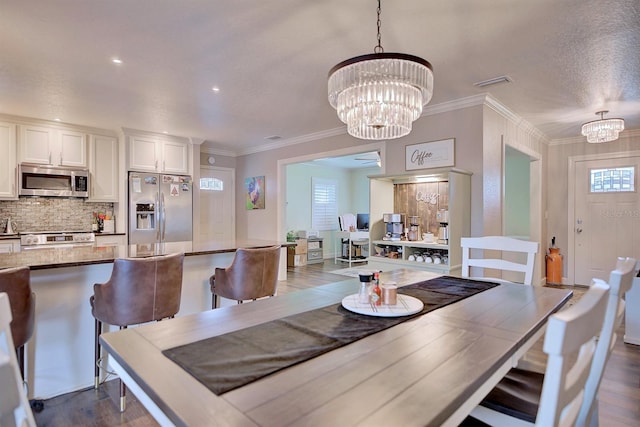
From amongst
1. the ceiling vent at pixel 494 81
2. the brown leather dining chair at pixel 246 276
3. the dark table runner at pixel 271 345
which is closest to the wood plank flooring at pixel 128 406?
the brown leather dining chair at pixel 246 276

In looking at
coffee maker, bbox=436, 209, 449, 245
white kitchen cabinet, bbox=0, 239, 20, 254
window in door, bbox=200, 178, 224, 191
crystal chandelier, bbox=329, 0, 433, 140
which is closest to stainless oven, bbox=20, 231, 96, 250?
white kitchen cabinet, bbox=0, 239, 20, 254

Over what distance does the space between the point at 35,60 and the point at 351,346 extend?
345cm

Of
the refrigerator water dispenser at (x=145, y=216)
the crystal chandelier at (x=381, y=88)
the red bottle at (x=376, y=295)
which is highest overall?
the crystal chandelier at (x=381, y=88)

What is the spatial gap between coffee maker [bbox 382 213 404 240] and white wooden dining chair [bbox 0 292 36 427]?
363cm

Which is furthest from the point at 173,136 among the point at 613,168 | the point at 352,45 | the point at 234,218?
the point at 613,168

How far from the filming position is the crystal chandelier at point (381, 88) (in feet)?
5.46

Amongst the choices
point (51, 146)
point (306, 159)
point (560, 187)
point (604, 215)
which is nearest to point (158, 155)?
point (51, 146)

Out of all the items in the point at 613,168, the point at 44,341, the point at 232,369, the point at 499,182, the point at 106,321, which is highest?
the point at 613,168

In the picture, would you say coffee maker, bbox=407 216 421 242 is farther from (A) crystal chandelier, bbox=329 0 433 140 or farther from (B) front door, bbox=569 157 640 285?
(B) front door, bbox=569 157 640 285

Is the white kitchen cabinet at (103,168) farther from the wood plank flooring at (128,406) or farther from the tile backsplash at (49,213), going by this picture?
the wood plank flooring at (128,406)

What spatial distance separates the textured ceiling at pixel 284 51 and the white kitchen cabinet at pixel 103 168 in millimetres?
803

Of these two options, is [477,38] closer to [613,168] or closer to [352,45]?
[352,45]

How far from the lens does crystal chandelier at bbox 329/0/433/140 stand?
1.67 m

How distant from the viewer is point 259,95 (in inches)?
146
